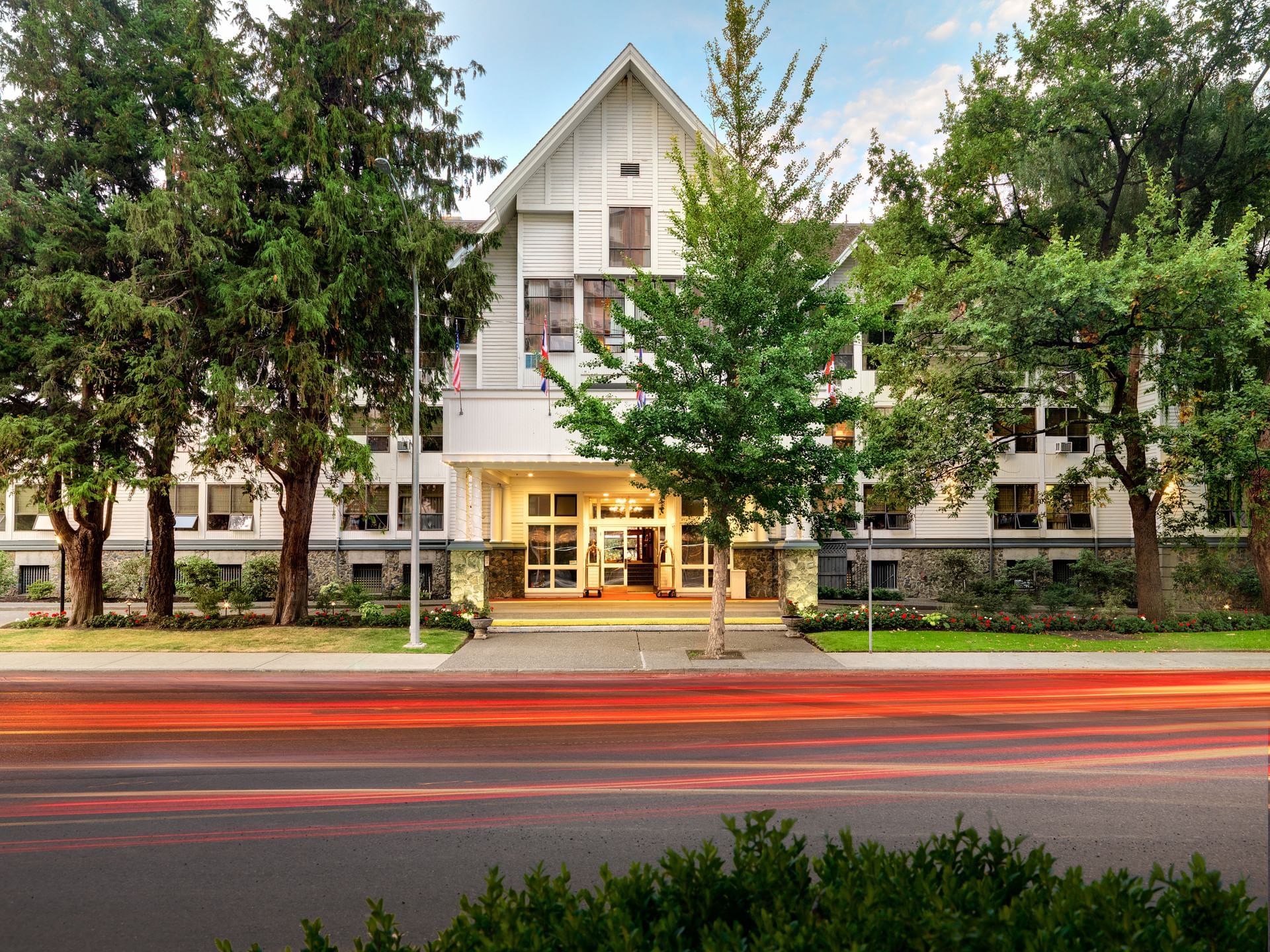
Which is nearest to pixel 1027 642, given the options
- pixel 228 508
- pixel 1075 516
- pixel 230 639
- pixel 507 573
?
pixel 1075 516

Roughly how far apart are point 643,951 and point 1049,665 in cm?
1553

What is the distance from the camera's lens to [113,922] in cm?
498

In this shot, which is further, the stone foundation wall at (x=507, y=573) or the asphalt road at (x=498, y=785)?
the stone foundation wall at (x=507, y=573)

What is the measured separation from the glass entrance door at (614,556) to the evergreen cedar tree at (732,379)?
10995 millimetres

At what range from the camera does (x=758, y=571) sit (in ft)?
88.5

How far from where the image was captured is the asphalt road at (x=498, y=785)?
17.8 ft

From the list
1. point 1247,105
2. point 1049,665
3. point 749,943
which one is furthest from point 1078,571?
point 749,943

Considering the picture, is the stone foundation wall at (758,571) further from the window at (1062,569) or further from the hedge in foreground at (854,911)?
the hedge in foreground at (854,911)

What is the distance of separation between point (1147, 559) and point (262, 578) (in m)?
28.7

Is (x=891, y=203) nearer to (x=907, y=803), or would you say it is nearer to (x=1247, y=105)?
(x=1247, y=105)

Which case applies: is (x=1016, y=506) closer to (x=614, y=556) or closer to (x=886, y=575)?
(x=886, y=575)

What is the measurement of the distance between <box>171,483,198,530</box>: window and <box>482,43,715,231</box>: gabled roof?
639 inches

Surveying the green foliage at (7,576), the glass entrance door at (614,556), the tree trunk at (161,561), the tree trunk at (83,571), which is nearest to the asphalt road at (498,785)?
the tree trunk at (161,561)

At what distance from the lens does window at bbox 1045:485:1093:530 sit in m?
28.7
